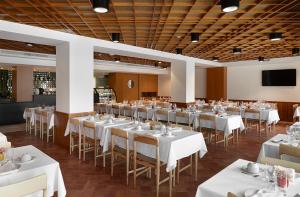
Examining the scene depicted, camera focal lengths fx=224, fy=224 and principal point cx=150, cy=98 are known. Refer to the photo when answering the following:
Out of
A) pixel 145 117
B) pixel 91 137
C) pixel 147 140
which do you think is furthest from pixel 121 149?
pixel 145 117

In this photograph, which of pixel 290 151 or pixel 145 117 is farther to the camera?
pixel 145 117

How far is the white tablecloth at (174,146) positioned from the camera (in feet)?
11.1

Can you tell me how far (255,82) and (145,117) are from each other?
661cm

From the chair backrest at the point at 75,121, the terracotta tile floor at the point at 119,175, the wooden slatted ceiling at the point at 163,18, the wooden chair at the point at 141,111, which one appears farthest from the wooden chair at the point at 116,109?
the chair backrest at the point at 75,121

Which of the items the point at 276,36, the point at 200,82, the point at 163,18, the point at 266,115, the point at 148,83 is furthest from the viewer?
the point at 148,83

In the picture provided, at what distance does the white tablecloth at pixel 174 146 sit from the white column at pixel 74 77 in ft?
7.64

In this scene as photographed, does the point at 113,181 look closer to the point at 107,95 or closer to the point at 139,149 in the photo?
the point at 139,149

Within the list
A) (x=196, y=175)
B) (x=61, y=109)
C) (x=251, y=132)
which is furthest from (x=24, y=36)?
(x=251, y=132)

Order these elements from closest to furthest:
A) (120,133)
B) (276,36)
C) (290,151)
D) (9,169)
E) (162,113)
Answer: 1. (9,169)
2. (290,151)
3. (120,133)
4. (276,36)
5. (162,113)

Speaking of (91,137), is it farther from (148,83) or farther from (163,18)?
(148,83)

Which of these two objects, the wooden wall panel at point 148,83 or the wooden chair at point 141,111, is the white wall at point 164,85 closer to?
the wooden wall panel at point 148,83

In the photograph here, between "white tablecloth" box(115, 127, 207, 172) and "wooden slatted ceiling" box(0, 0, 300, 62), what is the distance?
232 cm

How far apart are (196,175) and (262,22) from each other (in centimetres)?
362

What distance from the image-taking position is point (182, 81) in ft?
32.3
